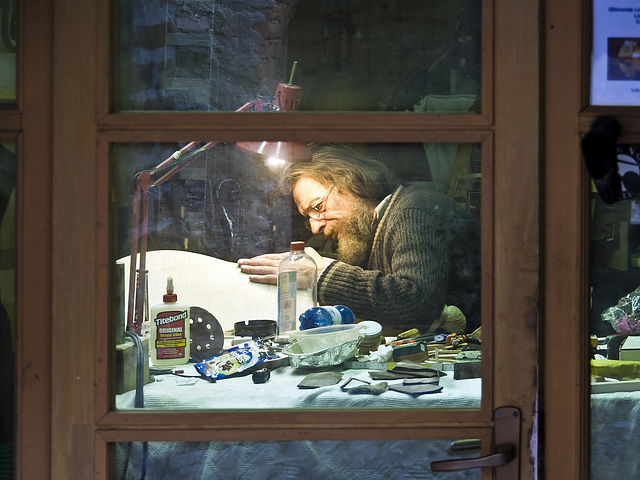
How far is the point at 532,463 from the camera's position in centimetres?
125

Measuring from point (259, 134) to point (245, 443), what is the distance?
25.3 inches

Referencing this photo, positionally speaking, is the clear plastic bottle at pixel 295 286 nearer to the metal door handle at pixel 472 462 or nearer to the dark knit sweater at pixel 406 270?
the dark knit sweater at pixel 406 270

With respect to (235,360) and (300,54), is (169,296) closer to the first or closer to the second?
(235,360)

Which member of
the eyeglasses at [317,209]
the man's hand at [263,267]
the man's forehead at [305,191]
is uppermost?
the man's forehead at [305,191]

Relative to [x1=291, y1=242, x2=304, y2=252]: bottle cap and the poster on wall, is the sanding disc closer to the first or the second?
[x1=291, y1=242, x2=304, y2=252]: bottle cap

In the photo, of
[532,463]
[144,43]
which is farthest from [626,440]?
[144,43]

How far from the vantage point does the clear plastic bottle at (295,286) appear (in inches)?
50.7

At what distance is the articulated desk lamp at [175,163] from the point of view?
1274mm

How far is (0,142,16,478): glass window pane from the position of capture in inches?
50.2

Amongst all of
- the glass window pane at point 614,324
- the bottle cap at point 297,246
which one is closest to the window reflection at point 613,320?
the glass window pane at point 614,324

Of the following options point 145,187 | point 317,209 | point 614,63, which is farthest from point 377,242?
point 614,63

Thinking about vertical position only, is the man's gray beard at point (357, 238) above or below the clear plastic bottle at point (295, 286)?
above

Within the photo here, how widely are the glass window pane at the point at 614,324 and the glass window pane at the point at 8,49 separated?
1.23 meters

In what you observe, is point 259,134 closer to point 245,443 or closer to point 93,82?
point 93,82
